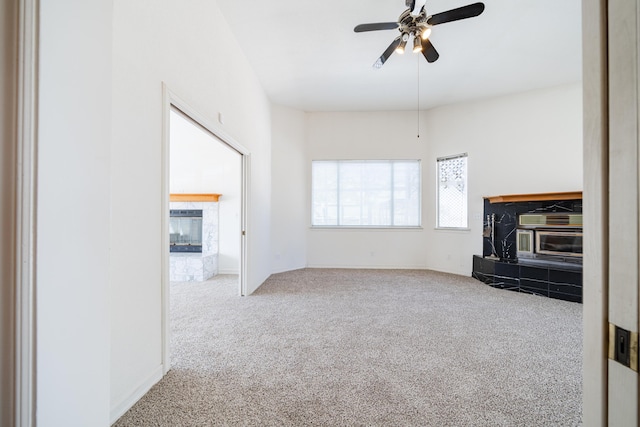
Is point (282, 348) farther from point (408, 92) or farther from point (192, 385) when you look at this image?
point (408, 92)

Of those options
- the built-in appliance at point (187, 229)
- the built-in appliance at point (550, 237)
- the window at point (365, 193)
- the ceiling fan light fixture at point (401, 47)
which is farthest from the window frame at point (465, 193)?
the built-in appliance at point (187, 229)

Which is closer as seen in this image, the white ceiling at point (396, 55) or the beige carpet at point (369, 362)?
the beige carpet at point (369, 362)

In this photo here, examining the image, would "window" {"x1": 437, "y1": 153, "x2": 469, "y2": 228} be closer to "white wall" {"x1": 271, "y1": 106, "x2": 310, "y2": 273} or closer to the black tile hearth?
the black tile hearth

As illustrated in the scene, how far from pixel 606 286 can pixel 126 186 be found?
2025mm

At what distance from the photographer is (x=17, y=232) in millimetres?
508

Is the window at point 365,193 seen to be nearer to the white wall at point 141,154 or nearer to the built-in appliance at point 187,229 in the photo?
the built-in appliance at point 187,229

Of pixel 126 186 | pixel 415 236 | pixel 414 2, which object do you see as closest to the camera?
pixel 126 186

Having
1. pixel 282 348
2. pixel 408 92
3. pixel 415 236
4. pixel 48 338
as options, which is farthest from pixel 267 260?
pixel 48 338

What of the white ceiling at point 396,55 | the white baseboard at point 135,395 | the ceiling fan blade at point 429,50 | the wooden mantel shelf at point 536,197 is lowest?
the white baseboard at point 135,395

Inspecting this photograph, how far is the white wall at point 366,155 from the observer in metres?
5.73

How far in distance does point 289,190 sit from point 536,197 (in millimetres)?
4111

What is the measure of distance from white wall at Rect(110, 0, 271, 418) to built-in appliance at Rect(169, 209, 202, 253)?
3.30 metres

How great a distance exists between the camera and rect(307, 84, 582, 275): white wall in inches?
174

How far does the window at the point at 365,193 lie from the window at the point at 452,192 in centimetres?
44
